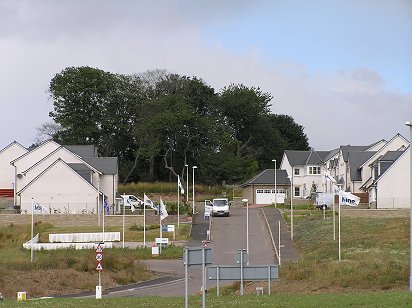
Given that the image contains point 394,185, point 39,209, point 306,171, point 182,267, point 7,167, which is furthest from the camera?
point 306,171

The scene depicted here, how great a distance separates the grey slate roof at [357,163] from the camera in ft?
321

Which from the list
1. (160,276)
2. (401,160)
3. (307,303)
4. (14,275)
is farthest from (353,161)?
(307,303)

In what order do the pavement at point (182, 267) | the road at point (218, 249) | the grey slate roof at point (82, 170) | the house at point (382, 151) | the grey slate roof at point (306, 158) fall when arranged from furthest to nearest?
1. the grey slate roof at point (306, 158)
2. the house at point (382, 151)
3. the grey slate roof at point (82, 170)
4. the road at point (218, 249)
5. the pavement at point (182, 267)

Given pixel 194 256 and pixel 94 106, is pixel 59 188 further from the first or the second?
pixel 194 256

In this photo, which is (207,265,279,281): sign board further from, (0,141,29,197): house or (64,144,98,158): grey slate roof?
(0,141,29,197): house

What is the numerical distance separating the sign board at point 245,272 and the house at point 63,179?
160 ft

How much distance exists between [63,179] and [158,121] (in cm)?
2252

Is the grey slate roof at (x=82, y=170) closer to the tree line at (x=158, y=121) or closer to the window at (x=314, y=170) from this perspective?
the tree line at (x=158, y=121)

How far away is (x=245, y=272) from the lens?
1109 inches

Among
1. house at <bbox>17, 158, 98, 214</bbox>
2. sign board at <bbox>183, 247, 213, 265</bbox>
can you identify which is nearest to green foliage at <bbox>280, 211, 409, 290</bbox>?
sign board at <bbox>183, 247, 213, 265</bbox>

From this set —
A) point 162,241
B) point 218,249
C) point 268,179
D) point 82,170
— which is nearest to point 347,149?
point 268,179

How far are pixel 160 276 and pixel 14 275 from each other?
928 cm

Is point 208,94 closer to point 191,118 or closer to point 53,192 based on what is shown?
point 191,118

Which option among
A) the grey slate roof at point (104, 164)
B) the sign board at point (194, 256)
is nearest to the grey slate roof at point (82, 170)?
the grey slate roof at point (104, 164)
